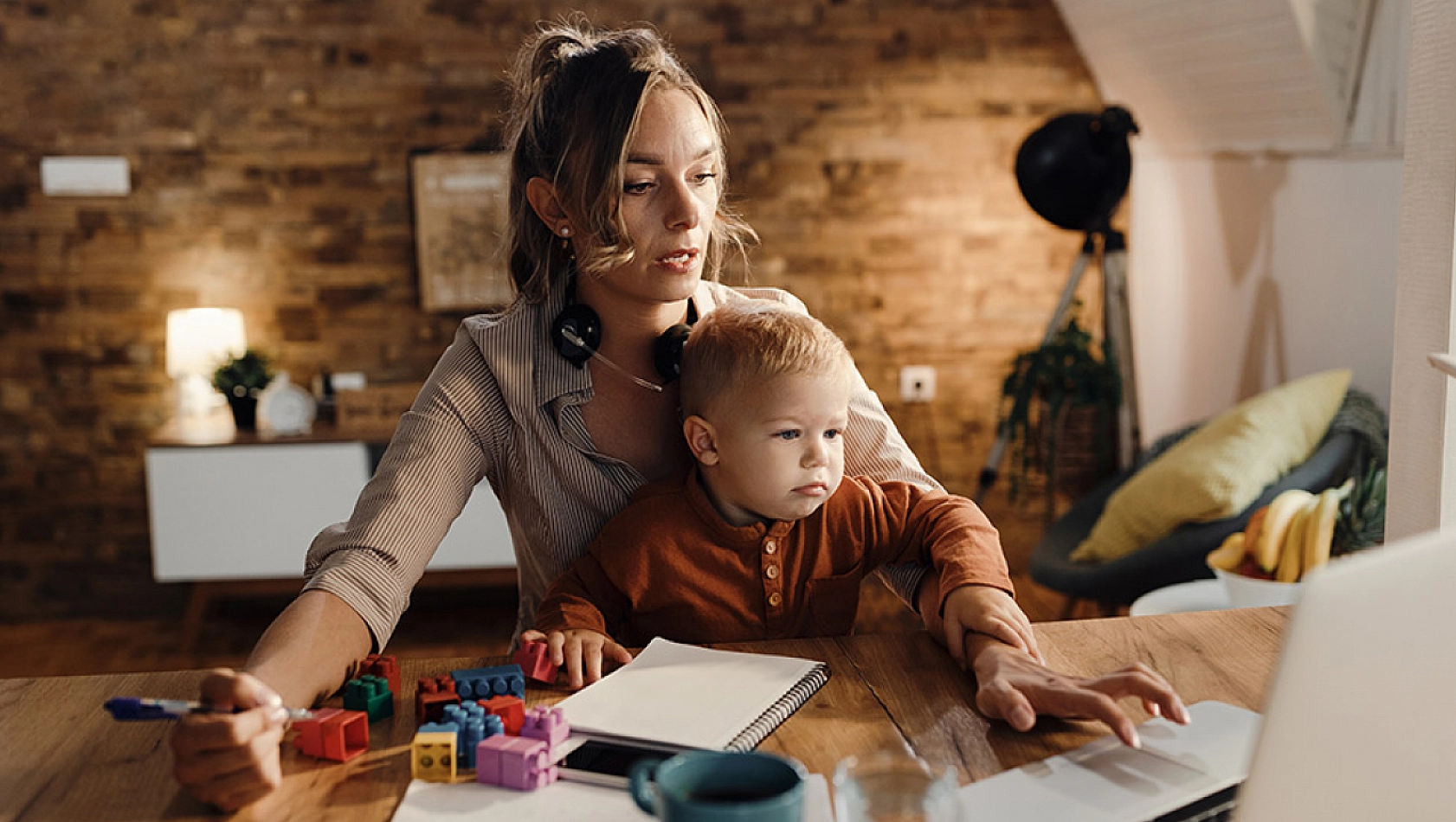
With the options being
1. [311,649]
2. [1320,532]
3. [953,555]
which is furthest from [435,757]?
[1320,532]

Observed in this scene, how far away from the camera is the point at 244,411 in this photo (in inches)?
158

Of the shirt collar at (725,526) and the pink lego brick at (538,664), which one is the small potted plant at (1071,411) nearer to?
the shirt collar at (725,526)

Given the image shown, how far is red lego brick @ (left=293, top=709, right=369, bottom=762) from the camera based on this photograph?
1.07m

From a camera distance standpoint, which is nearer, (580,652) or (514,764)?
(514,764)

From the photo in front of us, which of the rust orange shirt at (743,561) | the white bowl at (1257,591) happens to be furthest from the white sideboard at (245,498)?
the rust orange shirt at (743,561)

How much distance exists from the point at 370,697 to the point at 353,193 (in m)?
3.42

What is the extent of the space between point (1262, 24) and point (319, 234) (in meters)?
2.92

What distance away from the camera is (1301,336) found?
326 centimetres

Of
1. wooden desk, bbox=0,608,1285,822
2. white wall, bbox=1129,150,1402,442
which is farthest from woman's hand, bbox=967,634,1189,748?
white wall, bbox=1129,150,1402,442

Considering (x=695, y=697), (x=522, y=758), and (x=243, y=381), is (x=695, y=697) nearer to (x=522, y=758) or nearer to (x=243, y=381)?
(x=522, y=758)

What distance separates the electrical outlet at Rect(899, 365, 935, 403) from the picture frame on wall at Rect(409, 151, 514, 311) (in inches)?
54.9

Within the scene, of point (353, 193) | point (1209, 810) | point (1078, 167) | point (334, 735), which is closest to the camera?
point (1209, 810)

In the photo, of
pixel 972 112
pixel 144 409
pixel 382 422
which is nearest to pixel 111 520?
pixel 144 409

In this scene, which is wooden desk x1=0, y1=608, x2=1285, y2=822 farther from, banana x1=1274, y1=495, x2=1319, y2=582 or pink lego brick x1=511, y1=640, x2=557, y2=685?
banana x1=1274, y1=495, x2=1319, y2=582
